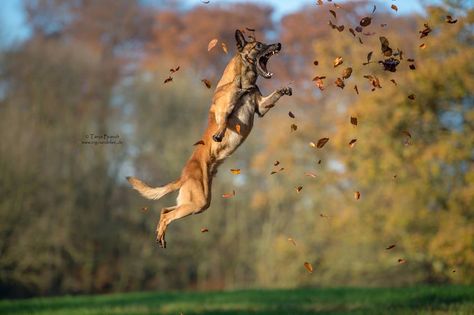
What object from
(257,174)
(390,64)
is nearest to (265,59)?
(390,64)

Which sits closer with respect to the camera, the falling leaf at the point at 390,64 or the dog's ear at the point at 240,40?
the falling leaf at the point at 390,64

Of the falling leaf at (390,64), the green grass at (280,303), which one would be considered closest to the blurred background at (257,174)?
the green grass at (280,303)

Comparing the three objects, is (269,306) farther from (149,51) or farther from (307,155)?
(149,51)

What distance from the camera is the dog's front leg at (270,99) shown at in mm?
6961

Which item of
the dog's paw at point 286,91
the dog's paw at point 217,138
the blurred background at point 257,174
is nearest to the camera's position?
the dog's paw at point 217,138

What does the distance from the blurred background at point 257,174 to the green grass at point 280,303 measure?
19.0ft

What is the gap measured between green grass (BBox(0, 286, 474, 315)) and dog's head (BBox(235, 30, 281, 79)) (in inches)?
163

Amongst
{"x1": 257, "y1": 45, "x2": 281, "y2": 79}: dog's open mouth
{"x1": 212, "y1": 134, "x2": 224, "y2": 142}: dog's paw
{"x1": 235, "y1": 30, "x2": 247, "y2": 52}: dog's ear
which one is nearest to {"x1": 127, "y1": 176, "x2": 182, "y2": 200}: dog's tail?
{"x1": 212, "y1": 134, "x2": 224, "y2": 142}: dog's paw

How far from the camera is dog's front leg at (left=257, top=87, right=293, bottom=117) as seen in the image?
6.96 metres

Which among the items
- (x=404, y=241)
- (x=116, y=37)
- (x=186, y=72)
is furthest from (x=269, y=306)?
(x=116, y=37)

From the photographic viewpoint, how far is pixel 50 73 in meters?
24.6

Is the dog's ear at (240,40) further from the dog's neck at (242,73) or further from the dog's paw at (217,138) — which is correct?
the dog's paw at (217,138)

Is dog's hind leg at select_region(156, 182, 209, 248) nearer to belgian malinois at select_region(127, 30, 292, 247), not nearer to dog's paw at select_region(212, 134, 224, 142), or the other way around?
belgian malinois at select_region(127, 30, 292, 247)

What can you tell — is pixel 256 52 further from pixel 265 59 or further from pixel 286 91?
pixel 286 91
